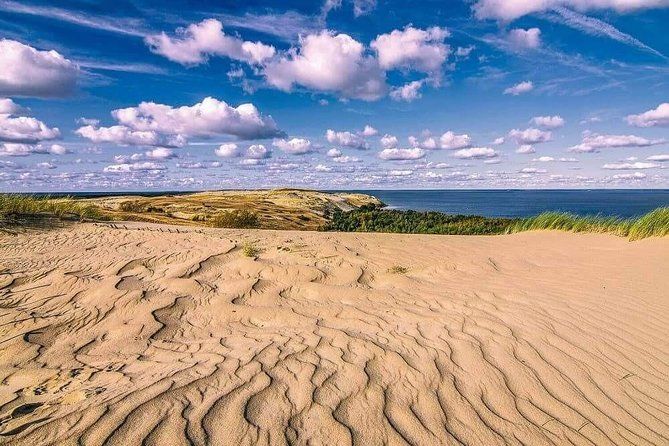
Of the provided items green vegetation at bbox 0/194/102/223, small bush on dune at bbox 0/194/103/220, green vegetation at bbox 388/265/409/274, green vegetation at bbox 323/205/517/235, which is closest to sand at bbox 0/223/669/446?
green vegetation at bbox 388/265/409/274

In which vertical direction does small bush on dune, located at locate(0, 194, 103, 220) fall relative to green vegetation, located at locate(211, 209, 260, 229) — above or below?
above

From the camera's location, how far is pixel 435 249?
9.14 m

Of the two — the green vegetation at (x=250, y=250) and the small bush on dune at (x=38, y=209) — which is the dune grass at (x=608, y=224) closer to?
the green vegetation at (x=250, y=250)

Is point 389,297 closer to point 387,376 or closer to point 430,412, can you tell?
point 387,376

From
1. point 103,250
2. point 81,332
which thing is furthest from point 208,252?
point 81,332

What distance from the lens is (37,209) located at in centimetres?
1282

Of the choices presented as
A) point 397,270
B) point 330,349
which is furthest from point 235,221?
point 330,349

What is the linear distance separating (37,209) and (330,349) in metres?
12.9

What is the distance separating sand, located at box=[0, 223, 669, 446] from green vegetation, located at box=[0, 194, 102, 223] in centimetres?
475

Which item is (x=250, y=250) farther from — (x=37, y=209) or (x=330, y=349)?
(x=37, y=209)

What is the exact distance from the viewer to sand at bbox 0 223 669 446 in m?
2.65

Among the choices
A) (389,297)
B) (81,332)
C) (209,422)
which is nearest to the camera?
(209,422)

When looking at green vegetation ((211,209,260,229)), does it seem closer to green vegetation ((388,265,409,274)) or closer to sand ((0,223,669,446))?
sand ((0,223,669,446))

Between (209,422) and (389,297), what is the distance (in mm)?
3605
